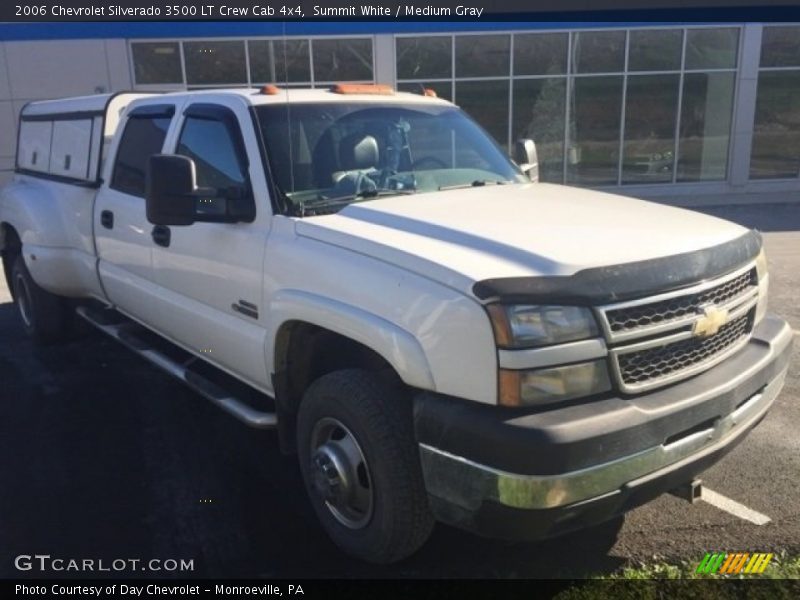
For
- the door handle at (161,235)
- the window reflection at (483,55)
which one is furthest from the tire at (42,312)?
the window reflection at (483,55)

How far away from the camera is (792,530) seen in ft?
11.0

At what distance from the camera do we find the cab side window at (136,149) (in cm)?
454

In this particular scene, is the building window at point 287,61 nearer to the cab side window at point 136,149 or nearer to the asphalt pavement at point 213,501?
the cab side window at point 136,149

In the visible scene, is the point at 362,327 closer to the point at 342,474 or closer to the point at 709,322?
the point at 342,474

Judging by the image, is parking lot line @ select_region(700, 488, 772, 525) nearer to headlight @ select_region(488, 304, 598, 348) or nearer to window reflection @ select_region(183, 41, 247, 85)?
headlight @ select_region(488, 304, 598, 348)

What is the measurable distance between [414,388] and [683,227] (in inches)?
57.2

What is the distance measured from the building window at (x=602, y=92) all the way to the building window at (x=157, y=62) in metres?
4.67

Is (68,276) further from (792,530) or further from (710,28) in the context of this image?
(710,28)

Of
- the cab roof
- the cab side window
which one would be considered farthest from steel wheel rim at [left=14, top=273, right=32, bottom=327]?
the cab roof

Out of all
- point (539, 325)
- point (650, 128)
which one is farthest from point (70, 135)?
point (650, 128)

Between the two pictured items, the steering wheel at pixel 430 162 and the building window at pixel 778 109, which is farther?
the building window at pixel 778 109

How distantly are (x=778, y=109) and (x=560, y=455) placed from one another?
16.5 metres

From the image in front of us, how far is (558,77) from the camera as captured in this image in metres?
15.4

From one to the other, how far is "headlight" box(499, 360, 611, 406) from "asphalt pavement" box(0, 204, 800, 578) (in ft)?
3.39
